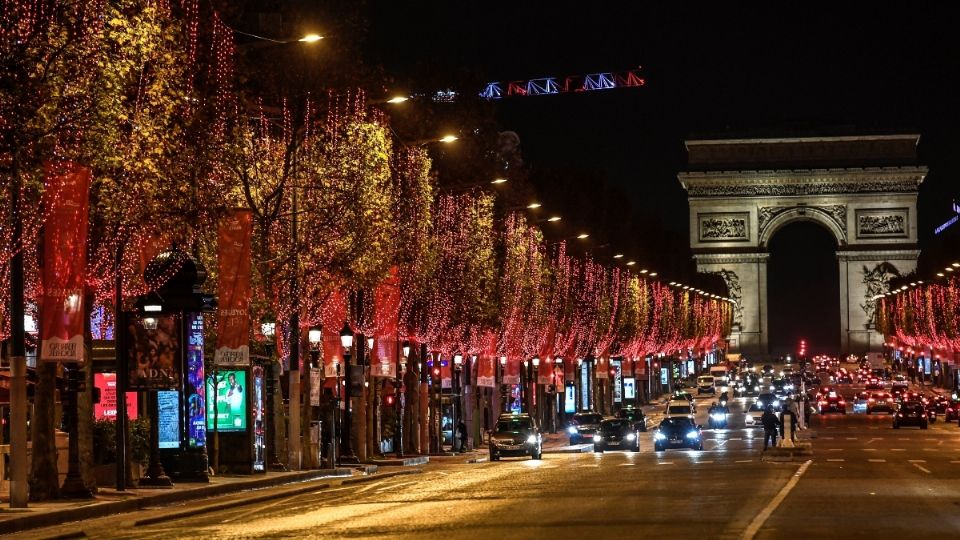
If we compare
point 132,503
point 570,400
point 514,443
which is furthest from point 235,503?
point 570,400

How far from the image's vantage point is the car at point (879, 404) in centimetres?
11081

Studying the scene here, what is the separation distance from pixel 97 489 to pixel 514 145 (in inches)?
2418

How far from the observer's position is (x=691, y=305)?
16888 centimetres

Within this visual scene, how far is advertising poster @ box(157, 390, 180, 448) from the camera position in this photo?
43219mm

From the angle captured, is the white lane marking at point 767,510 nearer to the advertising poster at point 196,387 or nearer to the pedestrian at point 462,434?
the advertising poster at point 196,387

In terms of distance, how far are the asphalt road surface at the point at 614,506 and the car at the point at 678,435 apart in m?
17.6

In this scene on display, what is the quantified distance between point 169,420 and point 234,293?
3.34m

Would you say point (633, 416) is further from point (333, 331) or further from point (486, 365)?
point (333, 331)

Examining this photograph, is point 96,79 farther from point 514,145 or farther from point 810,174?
point 810,174

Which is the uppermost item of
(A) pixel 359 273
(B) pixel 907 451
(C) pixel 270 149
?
(C) pixel 270 149

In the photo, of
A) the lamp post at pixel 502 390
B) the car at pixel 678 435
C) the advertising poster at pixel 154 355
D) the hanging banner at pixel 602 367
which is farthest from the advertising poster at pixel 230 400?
the hanging banner at pixel 602 367

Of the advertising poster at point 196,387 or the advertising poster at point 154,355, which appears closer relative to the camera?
the advertising poster at point 154,355

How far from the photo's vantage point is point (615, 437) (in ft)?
239

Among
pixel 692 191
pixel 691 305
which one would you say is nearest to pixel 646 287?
pixel 691 305
